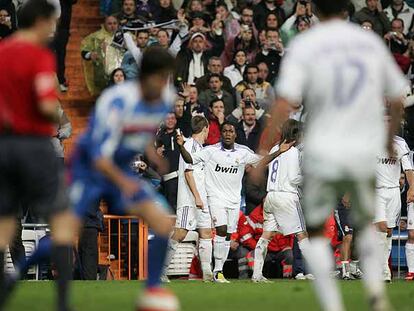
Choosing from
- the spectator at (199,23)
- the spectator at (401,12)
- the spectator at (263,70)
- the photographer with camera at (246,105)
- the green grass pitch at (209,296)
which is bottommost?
the green grass pitch at (209,296)

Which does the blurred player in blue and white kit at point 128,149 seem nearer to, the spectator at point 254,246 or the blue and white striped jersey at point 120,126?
the blue and white striped jersey at point 120,126

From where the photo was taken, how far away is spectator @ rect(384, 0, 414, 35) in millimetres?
24844

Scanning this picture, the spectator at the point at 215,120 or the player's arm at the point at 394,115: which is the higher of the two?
the spectator at the point at 215,120

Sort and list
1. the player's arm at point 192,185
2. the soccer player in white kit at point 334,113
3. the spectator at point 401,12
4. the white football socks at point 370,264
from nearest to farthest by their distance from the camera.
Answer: the soccer player in white kit at point 334,113 → the white football socks at point 370,264 → the player's arm at point 192,185 → the spectator at point 401,12

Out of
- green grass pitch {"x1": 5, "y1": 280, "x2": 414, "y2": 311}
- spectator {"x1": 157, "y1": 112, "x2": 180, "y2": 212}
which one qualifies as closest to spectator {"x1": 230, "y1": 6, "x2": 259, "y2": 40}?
spectator {"x1": 157, "y1": 112, "x2": 180, "y2": 212}

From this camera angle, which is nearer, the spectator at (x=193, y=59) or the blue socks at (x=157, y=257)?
the blue socks at (x=157, y=257)

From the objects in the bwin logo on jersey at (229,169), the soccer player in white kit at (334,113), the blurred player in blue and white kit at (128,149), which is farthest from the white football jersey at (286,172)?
the soccer player in white kit at (334,113)

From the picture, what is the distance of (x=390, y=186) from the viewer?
763 inches

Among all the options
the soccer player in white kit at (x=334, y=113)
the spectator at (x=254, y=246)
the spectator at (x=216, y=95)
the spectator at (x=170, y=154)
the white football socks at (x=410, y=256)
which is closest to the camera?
the soccer player in white kit at (x=334, y=113)

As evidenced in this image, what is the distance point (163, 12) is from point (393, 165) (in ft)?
20.1

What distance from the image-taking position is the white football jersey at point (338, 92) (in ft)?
33.2

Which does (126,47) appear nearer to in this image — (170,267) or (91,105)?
(91,105)

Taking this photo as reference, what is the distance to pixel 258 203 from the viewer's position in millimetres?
21438

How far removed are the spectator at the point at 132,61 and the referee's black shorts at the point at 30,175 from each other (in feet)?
38.5
